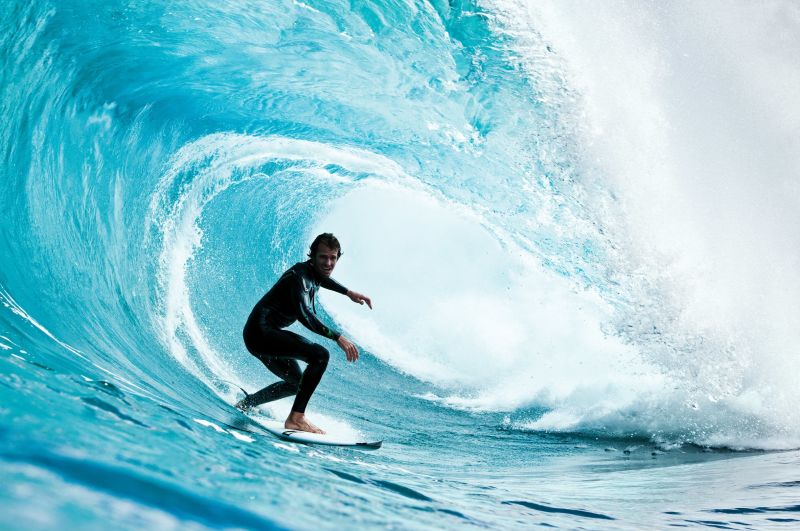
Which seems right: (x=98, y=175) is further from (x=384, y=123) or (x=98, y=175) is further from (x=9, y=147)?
(x=384, y=123)

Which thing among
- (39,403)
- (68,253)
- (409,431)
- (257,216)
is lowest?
(39,403)

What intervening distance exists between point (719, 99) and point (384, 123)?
456 cm

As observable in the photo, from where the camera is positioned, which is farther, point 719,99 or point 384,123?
point 719,99

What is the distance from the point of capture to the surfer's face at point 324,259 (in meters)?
4.02

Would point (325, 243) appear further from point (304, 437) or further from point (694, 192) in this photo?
point (694, 192)

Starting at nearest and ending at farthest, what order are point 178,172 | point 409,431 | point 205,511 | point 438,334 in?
1. point 205,511
2. point 409,431
3. point 178,172
4. point 438,334

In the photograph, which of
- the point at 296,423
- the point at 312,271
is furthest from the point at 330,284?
the point at 296,423

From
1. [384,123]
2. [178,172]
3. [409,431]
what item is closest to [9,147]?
[178,172]

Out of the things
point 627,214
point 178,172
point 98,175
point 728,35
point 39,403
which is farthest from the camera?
point 728,35

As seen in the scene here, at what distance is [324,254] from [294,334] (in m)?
0.58

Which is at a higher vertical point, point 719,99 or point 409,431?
point 719,99

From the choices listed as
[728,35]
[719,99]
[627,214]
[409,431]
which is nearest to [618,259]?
[627,214]

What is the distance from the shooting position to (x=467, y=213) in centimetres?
818

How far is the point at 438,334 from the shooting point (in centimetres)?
1207
